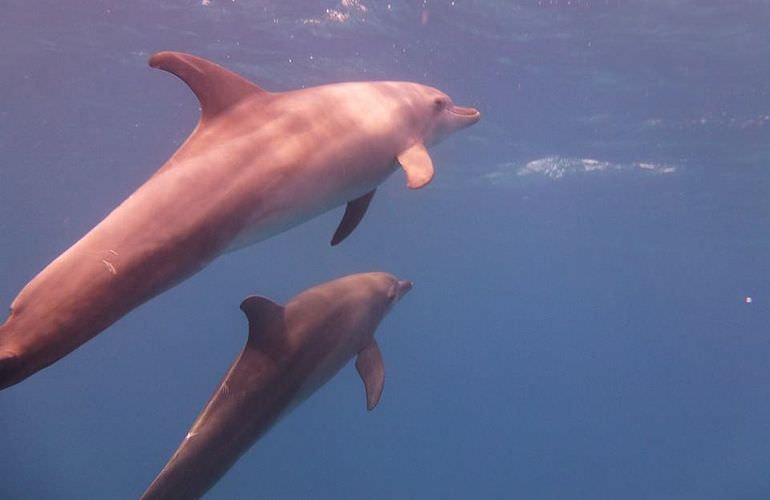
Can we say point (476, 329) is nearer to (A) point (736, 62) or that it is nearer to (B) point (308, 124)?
(A) point (736, 62)

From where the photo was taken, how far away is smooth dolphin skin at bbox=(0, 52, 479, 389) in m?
2.88

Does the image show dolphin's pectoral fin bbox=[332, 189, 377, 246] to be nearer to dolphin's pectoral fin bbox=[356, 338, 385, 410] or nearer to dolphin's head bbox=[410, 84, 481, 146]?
dolphin's head bbox=[410, 84, 481, 146]

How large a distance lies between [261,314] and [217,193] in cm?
139

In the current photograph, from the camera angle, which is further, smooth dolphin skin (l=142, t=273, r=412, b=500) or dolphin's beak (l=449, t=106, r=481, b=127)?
dolphin's beak (l=449, t=106, r=481, b=127)

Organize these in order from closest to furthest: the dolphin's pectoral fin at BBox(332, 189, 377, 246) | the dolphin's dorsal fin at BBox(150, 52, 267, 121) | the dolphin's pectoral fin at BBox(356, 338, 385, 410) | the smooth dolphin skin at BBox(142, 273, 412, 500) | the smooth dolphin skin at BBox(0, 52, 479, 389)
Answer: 1. the smooth dolphin skin at BBox(0, 52, 479, 389)
2. the dolphin's dorsal fin at BBox(150, 52, 267, 121)
3. the smooth dolphin skin at BBox(142, 273, 412, 500)
4. the dolphin's pectoral fin at BBox(332, 189, 377, 246)
5. the dolphin's pectoral fin at BBox(356, 338, 385, 410)

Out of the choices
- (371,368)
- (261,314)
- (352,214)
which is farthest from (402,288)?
(261,314)

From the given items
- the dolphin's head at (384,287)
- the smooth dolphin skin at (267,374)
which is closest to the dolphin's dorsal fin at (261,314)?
the smooth dolphin skin at (267,374)

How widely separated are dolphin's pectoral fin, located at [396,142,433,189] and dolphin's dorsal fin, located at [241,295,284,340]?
1.29m

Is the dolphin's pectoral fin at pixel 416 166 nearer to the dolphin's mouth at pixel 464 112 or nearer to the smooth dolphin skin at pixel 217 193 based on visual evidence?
the smooth dolphin skin at pixel 217 193

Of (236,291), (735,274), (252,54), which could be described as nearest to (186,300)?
(236,291)

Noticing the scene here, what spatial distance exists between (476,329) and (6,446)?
87.5 metres

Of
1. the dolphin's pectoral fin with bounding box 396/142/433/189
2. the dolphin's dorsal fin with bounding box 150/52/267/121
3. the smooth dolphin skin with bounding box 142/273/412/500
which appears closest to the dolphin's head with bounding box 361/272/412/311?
the smooth dolphin skin with bounding box 142/273/412/500

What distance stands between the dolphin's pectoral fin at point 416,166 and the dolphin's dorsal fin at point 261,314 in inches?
50.7

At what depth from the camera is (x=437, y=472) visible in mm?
54656
